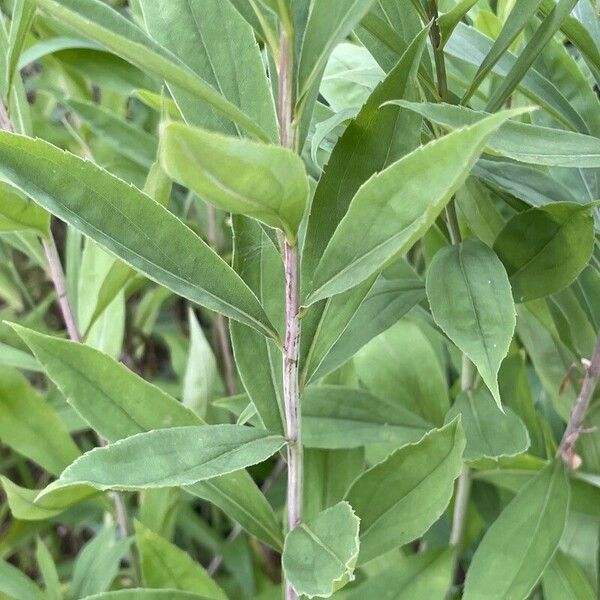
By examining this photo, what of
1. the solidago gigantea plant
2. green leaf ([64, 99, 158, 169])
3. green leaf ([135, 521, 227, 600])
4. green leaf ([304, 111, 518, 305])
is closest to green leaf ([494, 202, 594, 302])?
the solidago gigantea plant

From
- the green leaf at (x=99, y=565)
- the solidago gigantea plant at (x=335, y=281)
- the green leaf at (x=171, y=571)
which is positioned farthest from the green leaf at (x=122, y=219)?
the green leaf at (x=99, y=565)

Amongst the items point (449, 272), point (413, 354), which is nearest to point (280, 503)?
point (413, 354)

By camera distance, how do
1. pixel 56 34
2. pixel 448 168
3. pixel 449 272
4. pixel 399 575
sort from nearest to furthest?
pixel 448 168
pixel 449 272
pixel 399 575
pixel 56 34

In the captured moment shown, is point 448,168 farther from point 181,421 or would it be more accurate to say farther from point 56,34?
point 56,34

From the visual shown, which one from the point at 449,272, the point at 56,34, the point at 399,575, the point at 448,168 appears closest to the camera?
the point at 448,168

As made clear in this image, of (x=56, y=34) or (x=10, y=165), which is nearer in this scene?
(x=10, y=165)

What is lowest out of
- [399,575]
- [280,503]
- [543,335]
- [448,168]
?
[280,503]

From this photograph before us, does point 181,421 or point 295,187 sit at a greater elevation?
point 295,187

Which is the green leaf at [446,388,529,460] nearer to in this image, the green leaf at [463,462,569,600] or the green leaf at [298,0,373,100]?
the green leaf at [463,462,569,600]
